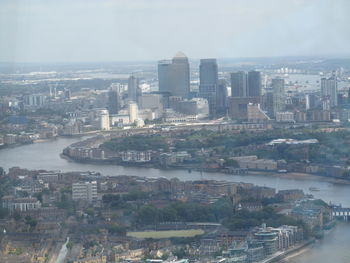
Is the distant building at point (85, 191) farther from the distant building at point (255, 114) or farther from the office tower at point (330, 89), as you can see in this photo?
the office tower at point (330, 89)

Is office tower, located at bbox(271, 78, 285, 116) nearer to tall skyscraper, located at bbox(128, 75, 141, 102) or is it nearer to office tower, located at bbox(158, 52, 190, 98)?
office tower, located at bbox(158, 52, 190, 98)

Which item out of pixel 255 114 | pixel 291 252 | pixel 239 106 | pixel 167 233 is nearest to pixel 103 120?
pixel 239 106

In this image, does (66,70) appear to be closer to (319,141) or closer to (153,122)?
(153,122)

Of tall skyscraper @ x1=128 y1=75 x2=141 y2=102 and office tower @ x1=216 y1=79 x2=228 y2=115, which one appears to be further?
tall skyscraper @ x1=128 y1=75 x2=141 y2=102

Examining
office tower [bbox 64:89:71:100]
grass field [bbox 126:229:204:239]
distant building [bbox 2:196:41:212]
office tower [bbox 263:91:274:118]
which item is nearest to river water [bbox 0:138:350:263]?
grass field [bbox 126:229:204:239]

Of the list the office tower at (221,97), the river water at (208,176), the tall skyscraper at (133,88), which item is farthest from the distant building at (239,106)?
the river water at (208,176)
